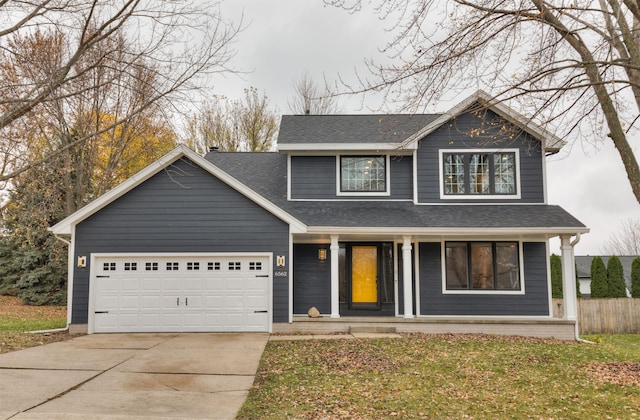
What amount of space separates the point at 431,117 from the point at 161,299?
977 cm

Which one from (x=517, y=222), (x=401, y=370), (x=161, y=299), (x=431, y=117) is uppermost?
(x=431, y=117)

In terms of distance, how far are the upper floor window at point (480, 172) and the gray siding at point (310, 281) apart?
4209 mm

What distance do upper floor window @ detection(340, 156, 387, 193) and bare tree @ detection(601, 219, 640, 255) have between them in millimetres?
47366

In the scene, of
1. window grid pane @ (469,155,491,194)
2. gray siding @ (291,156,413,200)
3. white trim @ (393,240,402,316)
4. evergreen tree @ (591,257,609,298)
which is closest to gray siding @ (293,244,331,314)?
gray siding @ (291,156,413,200)

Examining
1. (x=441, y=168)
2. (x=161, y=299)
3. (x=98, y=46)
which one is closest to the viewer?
(x=98, y=46)

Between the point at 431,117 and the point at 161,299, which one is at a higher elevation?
the point at 431,117

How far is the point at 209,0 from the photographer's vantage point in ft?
31.3

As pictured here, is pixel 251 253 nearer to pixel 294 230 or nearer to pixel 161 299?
pixel 294 230

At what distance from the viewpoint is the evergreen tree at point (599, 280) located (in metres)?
19.4

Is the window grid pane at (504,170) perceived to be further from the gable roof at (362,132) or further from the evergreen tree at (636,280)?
the evergreen tree at (636,280)

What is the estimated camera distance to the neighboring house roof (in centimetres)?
1223

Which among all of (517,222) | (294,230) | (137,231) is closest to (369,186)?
(294,230)

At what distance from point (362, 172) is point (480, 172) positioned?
11.2 ft

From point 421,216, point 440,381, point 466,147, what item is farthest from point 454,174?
point 440,381
